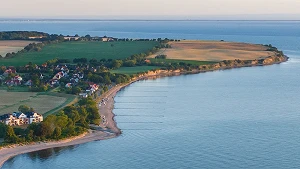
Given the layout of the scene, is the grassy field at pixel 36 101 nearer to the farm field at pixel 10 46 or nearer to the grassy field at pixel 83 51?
the grassy field at pixel 83 51

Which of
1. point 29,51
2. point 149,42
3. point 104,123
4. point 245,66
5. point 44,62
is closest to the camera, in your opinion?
point 104,123

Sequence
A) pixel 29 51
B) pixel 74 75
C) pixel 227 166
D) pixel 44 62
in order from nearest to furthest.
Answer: pixel 227 166, pixel 74 75, pixel 44 62, pixel 29 51

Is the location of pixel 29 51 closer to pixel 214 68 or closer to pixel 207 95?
pixel 214 68

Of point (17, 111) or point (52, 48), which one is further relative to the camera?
point (52, 48)

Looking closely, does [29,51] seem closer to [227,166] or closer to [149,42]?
[149,42]

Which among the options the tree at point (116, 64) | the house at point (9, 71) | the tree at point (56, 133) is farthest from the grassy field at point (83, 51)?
the tree at point (56, 133)

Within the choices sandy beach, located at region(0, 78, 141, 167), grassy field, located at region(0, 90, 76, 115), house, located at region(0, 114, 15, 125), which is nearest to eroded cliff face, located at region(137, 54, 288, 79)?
grassy field, located at region(0, 90, 76, 115)

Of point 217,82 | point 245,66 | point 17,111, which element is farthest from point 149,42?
point 17,111

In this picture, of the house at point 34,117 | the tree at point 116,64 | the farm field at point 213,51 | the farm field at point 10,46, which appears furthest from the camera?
the farm field at point 10,46
